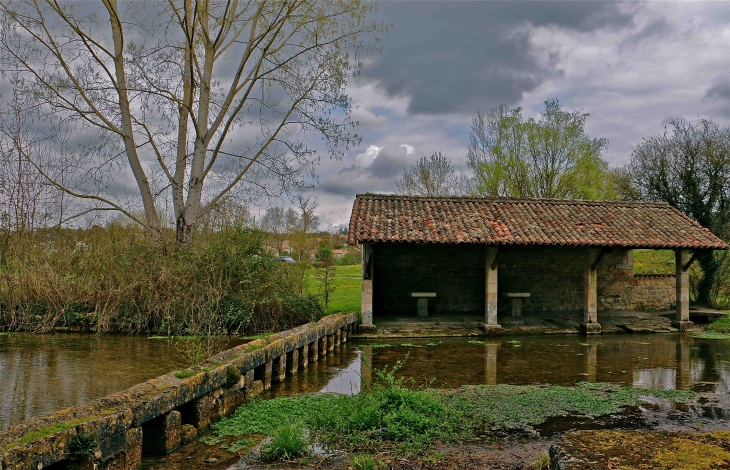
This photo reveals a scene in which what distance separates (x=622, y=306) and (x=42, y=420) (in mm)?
17575

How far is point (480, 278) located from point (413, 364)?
7666 millimetres

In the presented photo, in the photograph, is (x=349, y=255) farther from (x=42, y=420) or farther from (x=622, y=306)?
(x=42, y=420)

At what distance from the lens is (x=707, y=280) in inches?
768

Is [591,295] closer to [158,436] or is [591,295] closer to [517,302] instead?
[517,302]

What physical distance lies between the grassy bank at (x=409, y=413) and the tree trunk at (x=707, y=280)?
43.1 ft

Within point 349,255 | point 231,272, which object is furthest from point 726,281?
point 349,255

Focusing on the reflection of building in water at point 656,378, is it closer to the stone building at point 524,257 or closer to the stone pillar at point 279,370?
the stone building at point 524,257

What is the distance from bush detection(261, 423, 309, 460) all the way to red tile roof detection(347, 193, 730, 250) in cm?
887

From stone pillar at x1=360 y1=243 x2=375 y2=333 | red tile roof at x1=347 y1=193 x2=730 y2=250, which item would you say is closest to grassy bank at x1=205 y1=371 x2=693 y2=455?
stone pillar at x1=360 y1=243 x2=375 y2=333

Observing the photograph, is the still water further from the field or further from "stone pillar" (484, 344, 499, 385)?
the field

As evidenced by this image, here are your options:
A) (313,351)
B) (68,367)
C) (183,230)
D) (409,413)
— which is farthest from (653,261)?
(68,367)

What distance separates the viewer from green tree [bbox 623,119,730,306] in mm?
19625

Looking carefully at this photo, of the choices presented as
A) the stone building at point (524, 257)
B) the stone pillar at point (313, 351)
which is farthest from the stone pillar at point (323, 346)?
the stone building at point (524, 257)

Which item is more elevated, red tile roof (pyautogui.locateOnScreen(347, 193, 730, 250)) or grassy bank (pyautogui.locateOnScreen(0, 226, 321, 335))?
red tile roof (pyautogui.locateOnScreen(347, 193, 730, 250))
